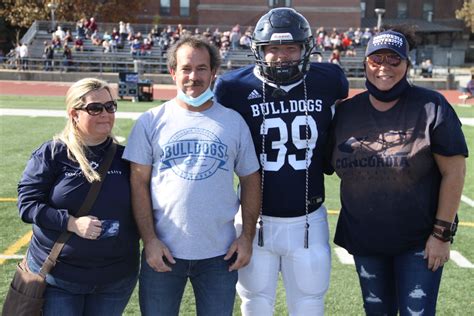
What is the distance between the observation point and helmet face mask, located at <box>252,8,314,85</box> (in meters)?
2.73

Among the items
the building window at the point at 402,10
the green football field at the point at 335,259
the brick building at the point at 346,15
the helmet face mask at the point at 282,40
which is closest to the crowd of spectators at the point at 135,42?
the brick building at the point at 346,15

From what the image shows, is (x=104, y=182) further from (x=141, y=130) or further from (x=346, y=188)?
(x=346, y=188)

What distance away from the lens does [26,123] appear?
11.4m

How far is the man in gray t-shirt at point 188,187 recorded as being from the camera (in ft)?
8.22

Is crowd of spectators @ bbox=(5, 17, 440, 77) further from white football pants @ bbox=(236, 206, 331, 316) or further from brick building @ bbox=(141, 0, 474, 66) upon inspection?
white football pants @ bbox=(236, 206, 331, 316)

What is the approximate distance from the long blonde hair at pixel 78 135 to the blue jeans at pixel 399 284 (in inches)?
55.0

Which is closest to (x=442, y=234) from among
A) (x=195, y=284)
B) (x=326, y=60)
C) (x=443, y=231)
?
(x=443, y=231)

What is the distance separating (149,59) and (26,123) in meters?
15.9

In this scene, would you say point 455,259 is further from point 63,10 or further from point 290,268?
point 63,10

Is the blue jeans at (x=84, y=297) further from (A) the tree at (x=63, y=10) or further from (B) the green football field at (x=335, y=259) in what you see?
(A) the tree at (x=63, y=10)

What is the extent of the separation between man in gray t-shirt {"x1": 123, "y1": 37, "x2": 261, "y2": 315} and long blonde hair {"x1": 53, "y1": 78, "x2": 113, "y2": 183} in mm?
197

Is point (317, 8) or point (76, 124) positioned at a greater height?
point (317, 8)

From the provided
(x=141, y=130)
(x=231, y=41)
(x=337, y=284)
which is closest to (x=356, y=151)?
(x=141, y=130)

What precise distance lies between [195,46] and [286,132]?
0.64 m
